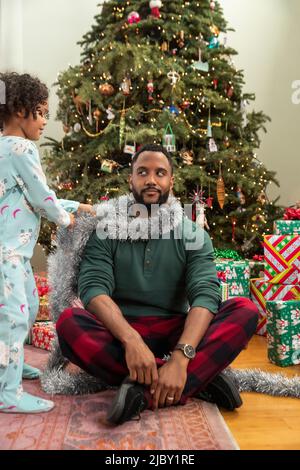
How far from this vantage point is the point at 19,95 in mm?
1791

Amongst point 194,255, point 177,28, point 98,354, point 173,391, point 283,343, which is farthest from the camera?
point 177,28

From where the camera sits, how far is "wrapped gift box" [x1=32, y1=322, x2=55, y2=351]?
2.56 metres

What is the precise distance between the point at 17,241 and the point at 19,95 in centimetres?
53

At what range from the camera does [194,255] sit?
6.08 ft

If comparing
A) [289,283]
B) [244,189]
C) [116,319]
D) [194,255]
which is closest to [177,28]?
[244,189]

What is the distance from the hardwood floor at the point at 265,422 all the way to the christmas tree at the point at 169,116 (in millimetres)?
1860

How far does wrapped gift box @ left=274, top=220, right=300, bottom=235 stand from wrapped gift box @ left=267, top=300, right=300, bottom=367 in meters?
Answer: 0.68

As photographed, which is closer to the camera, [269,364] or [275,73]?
Result: [269,364]

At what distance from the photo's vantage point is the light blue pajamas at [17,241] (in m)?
1.66

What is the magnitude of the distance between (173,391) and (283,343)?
975 millimetres

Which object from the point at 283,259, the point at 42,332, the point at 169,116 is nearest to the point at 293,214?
the point at 283,259

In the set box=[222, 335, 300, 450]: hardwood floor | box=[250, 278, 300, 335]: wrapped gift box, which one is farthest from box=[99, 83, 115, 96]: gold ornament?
box=[222, 335, 300, 450]: hardwood floor

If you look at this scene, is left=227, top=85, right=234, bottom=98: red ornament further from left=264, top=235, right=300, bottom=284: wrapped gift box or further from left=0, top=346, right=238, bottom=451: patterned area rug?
left=0, top=346, right=238, bottom=451: patterned area rug

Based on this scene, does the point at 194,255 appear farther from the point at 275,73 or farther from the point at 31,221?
the point at 275,73
